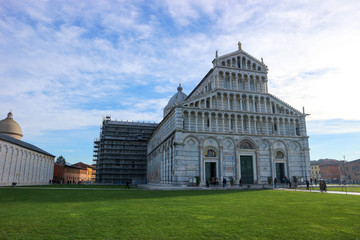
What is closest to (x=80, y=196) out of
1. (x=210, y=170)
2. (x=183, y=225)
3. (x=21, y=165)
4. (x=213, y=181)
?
(x=183, y=225)

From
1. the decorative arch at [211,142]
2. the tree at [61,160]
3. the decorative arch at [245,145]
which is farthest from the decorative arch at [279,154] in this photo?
the tree at [61,160]

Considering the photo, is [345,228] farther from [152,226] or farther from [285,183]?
[285,183]

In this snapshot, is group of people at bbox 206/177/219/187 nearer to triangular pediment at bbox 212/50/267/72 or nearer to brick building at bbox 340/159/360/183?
triangular pediment at bbox 212/50/267/72

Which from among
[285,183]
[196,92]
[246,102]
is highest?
[196,92]

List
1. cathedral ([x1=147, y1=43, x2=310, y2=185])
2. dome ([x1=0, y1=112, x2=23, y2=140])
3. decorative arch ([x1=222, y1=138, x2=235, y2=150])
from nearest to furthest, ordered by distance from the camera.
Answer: cathedral ([x1=147, y1=43, x2=310, y2=185])
decorative arch ([x1=222, y1=138, x2=235, y2=150])
dome ([x1=0, y1=112, x2=23, y2=140])

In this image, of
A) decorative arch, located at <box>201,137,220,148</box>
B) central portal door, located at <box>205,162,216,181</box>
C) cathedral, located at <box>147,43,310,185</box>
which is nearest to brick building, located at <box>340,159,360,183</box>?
cathedral, located at <box>147,43,310,185</box>

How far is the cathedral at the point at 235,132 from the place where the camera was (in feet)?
116

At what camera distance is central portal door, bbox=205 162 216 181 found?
3550 centimetres

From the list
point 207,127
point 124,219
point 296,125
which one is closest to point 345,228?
point 124,219

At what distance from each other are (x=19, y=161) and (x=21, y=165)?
1.27 meters

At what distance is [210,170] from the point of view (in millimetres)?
35750

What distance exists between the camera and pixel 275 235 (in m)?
7.27

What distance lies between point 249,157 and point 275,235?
3159 centimetres

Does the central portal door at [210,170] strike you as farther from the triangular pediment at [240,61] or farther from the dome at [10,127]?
the dome at [10,127]
